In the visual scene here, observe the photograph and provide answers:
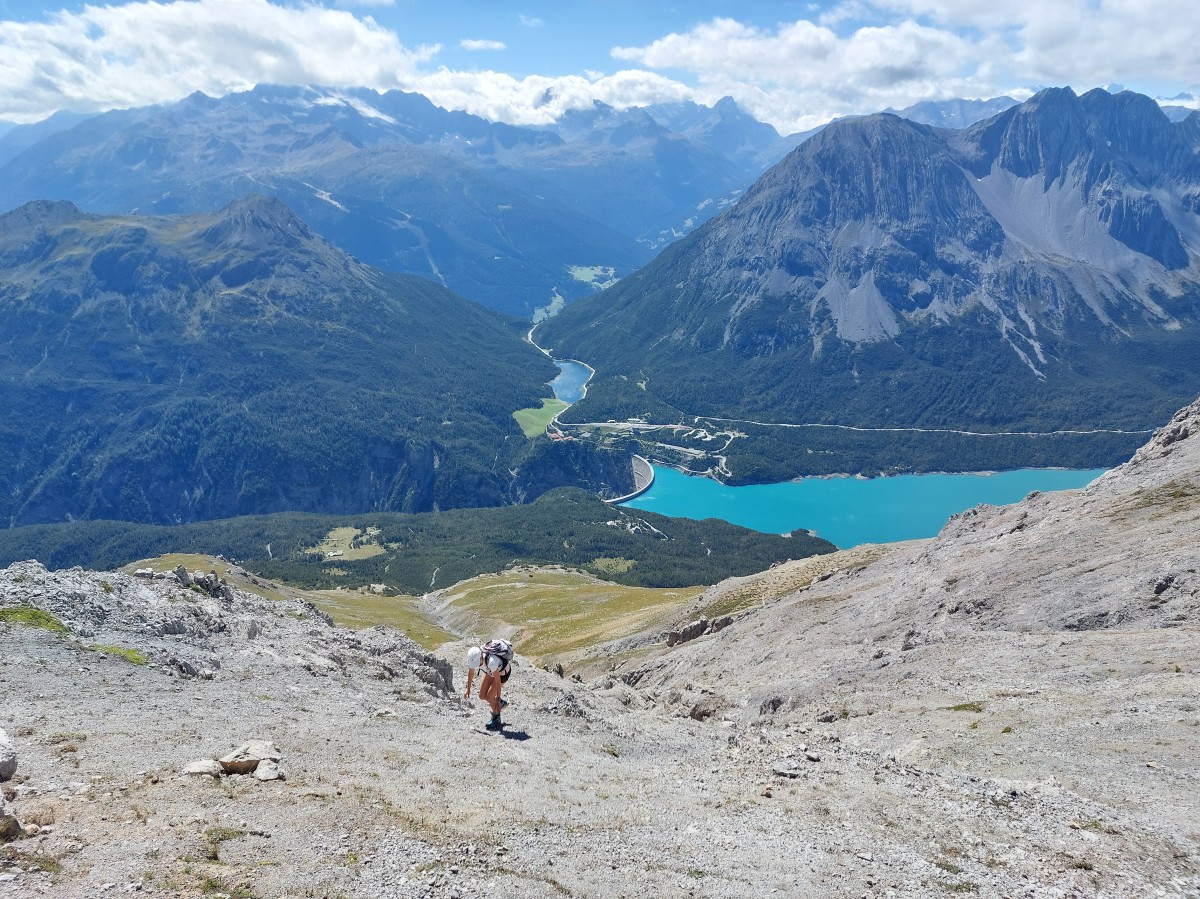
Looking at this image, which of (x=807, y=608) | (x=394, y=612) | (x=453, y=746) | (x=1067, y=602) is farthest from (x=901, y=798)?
(x=394, y=612)

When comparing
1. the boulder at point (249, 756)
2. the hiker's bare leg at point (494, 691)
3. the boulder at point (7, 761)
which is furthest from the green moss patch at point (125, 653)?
the hiker's bare leg at point (494, 691)

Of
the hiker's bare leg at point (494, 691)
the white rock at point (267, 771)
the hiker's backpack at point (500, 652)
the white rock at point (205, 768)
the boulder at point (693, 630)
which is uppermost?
the boulder at point (693, 630)

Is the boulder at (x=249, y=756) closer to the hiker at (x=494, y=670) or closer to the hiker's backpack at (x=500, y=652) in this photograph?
the hiker at (x=494, y=670)

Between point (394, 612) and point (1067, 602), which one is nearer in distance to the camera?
point (1067, 602)

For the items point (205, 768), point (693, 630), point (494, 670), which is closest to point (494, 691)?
point (494, 670)

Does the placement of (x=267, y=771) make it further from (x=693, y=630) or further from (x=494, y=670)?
(x=693, y=630)

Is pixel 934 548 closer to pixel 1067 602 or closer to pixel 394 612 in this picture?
pixel 1067 602

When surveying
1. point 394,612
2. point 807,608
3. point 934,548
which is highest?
point 934,548
